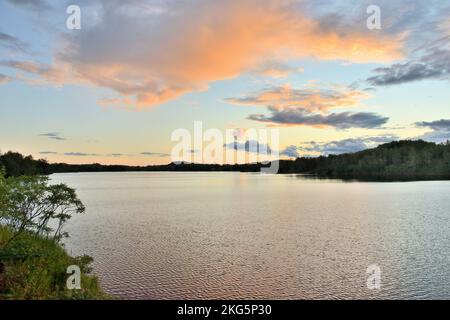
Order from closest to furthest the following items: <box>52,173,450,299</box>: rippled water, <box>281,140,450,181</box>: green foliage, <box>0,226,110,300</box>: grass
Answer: <box>0,226,110,300</box>: grass, <box>52,173,450,299</box>: rippled water, <box>281,140,450,181</box>: green foliage

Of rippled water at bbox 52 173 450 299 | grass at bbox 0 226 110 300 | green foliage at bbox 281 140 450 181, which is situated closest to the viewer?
grass at bbox 0 226 110 300

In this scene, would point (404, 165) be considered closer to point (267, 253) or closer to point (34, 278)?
point (267, 253)

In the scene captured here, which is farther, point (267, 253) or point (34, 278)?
point (267, 253)

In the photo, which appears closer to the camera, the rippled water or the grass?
the grass

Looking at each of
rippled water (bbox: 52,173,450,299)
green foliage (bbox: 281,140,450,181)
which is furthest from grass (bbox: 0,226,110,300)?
green foliage (bbox: 281,140,450,181)

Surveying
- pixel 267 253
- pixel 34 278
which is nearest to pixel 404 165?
pixel 267 253

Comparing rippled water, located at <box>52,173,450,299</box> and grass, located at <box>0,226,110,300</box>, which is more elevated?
grass, located at <box>0,226,110,300</box>

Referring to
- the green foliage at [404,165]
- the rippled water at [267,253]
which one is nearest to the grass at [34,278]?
the rippled water at [267,253]

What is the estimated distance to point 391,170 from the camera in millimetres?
180250

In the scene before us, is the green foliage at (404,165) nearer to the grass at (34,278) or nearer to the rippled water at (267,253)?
the rippled water at (267,253)

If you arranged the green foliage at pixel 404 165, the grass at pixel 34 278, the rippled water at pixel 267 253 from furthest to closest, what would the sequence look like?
1. the green foliage at pixel 404 165
2. the rippled water at pixel 267 253
3. the grass at pixel 34 278

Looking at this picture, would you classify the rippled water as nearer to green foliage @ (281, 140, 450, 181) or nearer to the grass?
the grass

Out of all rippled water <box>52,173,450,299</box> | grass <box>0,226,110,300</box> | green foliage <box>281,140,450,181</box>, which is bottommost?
rippled water <box>52,173,450,299</box>
